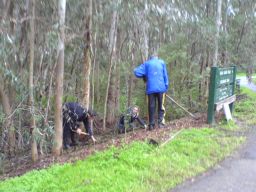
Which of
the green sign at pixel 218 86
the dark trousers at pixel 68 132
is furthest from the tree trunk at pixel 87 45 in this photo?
the green sign at pixel 218 86

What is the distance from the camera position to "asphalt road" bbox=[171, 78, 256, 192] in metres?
5.30

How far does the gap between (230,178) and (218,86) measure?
4.27 m

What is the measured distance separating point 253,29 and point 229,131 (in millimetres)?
18578

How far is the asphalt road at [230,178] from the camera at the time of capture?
530 cm

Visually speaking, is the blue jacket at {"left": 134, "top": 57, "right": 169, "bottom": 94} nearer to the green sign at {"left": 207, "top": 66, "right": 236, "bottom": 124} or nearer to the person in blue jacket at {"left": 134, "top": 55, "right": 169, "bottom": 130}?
the person in blue jacket at {"left": 134, "top": 55, "right": 169, "bottom": 130}

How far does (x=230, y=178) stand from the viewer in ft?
18.8

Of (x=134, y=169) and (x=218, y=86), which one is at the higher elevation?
(x=218, y=86)

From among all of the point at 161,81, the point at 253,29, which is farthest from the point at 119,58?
the point at 253,29

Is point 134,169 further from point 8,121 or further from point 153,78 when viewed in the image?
point 8,121

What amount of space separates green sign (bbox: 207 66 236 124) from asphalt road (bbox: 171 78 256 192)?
240 centimetres

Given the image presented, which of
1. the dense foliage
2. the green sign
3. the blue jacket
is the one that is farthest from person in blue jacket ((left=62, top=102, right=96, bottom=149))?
the green sign

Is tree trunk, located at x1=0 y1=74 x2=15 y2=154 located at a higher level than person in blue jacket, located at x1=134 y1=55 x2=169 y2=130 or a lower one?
lower

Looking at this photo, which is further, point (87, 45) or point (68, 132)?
point (87, 45)

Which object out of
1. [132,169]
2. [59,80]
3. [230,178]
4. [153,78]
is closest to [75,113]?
[59,80]
